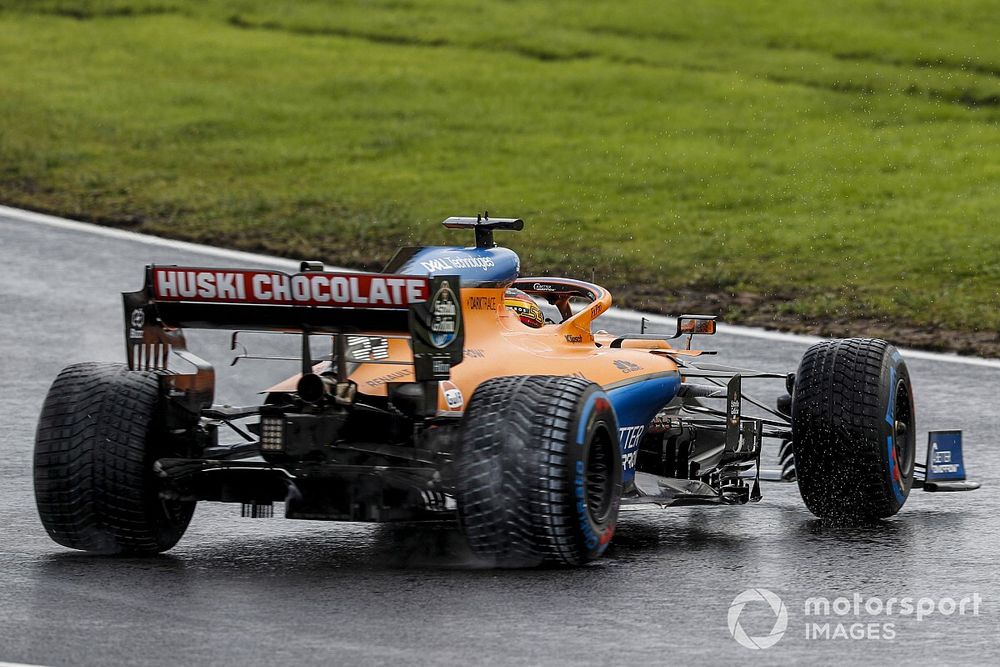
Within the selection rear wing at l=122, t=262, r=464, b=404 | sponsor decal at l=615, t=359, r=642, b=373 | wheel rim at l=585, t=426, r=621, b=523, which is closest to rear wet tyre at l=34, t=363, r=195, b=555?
rear wing at l=122, t=262, r=464, b=404

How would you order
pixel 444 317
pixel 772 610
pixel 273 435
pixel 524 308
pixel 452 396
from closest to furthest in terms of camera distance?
pixel 772 610 < pixel 444 317 < pixel 273 435 < pixel 452 396 < pixel 524 308

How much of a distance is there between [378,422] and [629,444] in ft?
4.64

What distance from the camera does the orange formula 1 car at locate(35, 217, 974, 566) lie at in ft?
24.2

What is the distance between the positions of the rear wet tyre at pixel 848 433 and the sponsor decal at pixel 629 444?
94 cm

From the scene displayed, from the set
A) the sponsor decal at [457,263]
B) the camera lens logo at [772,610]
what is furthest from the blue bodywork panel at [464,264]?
the camera lens logo at [772,610]

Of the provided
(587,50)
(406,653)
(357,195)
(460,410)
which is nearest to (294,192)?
(357,195)

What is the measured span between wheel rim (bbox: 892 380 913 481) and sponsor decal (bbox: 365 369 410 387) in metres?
2.78

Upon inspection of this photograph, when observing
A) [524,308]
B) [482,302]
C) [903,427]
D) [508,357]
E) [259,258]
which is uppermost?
[482,302]

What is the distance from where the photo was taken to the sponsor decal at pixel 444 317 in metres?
7.51

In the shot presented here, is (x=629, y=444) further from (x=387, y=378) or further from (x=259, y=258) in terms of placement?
(x=259, y=258)

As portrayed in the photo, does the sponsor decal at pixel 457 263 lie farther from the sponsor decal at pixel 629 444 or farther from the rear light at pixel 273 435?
the rear light at pixel 273 435

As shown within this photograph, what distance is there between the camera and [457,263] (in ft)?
28.8

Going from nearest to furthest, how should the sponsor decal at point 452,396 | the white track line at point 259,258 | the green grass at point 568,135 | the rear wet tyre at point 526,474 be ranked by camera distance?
1. the rear wet tyre at point 526,474
2. the sponsor decal at point 452,396
3. the white track line at point 259,258
4. the green grass at point 568,135

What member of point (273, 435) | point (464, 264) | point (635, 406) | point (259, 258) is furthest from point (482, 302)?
point (259, 258)
